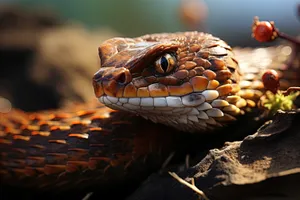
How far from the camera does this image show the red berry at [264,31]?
286 cm

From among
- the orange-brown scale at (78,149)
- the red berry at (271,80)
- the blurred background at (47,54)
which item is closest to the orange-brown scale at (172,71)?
the red berry at (271,80)

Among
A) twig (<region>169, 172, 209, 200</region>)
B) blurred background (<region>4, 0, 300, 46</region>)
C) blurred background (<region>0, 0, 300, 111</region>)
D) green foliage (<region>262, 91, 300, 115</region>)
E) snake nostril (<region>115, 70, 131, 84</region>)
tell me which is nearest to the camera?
twig (<region>169, 172, 209, 200</region>)

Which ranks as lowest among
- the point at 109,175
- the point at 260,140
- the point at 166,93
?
the point at 109,175

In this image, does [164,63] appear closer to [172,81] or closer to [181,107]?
[172,81]

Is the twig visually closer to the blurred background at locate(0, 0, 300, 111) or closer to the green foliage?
the green foliage

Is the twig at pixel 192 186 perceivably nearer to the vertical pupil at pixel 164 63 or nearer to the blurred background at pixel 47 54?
the vertical pupil at pixel 164 63

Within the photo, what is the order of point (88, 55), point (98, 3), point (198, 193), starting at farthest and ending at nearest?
1. point (98, 3)
2. point (88, 55)
3. point (198, 193)

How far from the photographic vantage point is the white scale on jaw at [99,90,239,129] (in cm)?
248

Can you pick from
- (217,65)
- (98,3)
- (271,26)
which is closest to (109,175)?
(217,65)

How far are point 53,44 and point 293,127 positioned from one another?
408 centimetres

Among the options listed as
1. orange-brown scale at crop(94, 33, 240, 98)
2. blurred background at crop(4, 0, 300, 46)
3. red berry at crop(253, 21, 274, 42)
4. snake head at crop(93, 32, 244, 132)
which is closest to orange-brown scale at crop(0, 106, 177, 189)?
snake head at crop(93, 32, 244, 132)

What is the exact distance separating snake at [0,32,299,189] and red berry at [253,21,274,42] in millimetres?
208

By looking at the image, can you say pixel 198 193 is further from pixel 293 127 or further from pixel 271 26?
pixel 271 26

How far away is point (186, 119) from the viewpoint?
2629 mm
